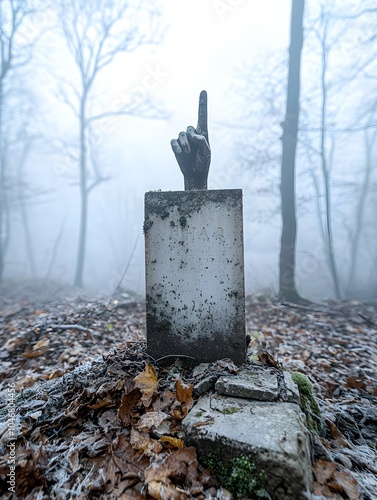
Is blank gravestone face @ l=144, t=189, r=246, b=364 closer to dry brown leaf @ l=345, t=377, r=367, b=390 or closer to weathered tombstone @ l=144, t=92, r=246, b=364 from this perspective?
weathered tombstone @ l=144, t=92, r=246, b=364

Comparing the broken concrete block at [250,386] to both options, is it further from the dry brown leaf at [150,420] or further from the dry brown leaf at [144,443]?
the dry brown leaf at [144,443]

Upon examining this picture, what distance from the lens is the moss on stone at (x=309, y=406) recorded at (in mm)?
1852

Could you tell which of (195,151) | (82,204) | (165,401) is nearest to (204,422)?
(165,401)

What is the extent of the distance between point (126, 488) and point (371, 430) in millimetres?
2005

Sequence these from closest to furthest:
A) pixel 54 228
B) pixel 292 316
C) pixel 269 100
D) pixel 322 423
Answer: pixel 322 423 → pixel 292 316 → pixel 269 100 → pixel 54 228

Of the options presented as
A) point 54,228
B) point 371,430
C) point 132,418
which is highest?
point 54,228

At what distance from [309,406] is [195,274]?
54.8 inches

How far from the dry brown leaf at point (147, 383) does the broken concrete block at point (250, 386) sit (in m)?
0.50

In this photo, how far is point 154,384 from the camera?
2.01 meters

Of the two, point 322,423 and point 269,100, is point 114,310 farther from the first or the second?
point 269,100

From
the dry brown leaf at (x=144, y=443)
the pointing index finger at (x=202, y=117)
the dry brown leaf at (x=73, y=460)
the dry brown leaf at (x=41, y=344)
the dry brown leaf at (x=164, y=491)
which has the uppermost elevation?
the pointing index finger at (x=202, y=117)

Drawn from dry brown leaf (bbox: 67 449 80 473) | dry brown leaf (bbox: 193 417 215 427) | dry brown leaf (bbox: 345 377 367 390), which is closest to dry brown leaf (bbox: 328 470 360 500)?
dry brown leaf (bbox: 193 417 215 427)

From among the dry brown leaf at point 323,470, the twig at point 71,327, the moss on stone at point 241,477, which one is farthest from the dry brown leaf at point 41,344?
the dry brown leaf at point 323,470

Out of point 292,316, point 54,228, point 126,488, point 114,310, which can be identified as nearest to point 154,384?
point 126,488
